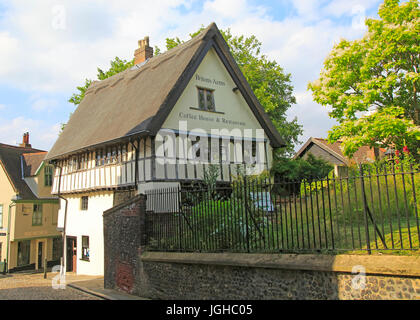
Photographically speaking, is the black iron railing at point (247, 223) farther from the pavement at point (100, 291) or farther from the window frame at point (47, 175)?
the window frame at point (47, 175)

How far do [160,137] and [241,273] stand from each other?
8.08 metres

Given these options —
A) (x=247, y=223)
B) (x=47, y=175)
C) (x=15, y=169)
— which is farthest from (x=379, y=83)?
(x=15, y=169)

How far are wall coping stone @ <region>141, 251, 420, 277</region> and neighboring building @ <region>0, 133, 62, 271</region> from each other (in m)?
21.5

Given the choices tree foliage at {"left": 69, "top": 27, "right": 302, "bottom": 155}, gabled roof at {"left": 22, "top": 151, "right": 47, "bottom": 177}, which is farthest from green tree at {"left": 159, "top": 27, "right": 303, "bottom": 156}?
gabled roof at {"left": 22, "top": 151, "right": 47, "bottom": 177}

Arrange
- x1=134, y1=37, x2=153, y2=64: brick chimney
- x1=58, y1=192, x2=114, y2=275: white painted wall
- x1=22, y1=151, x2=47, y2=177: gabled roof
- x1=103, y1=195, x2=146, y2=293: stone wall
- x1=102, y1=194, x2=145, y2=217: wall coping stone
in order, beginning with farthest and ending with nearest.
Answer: x1=22, y1=151, x2=47, y2=177: gabled roof, x1=134, y1=37, x2=153, y2=64: brick chimney, x1=58, y1=192, x2=114, y2=275: white painted wall, x1=102, y1=194, x2=145, y2=217: wall coping stone, x1=103, y1=195, x2=146, y2=293: stone wall

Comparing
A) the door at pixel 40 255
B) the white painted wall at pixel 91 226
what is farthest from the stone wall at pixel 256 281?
the door at pixel 40 255

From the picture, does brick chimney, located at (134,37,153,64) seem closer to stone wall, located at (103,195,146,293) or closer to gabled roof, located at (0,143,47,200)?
gabled roof, located at (0,143,47,200)

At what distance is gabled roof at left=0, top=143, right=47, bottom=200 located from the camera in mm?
26344

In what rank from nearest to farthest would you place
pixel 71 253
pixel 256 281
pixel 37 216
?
pixel 256 281, pixel 71 253, pixel 37 216

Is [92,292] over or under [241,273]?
under

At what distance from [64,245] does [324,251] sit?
58.7 feet

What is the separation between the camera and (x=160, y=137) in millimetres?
14508

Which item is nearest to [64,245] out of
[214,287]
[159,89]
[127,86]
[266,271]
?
[127,86]

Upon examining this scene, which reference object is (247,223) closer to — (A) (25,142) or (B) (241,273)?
(B) (241,273)
